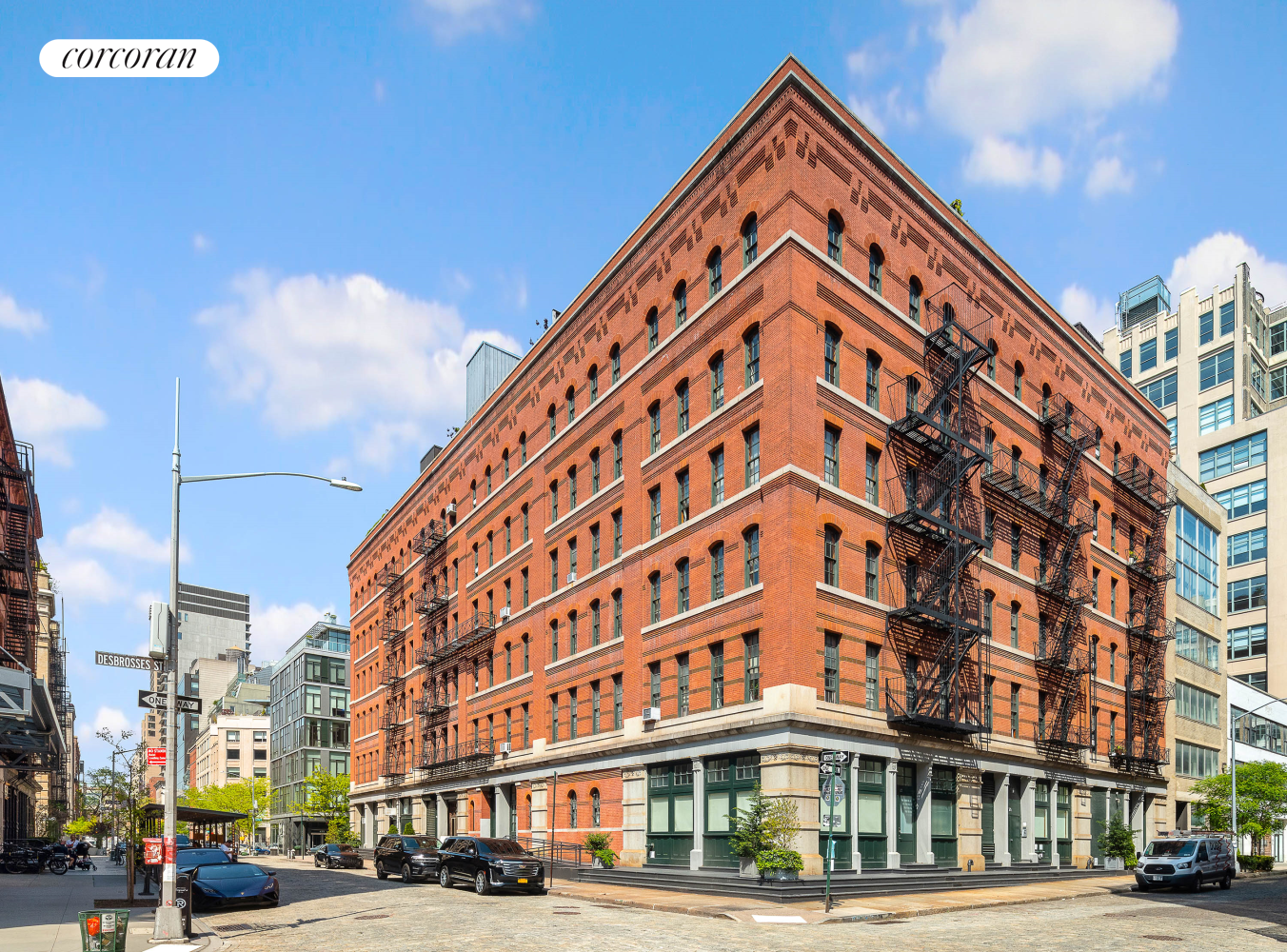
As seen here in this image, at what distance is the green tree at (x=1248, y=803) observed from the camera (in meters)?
55.2

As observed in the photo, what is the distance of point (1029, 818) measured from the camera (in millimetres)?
40281

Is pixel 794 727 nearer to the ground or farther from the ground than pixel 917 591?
nearer to the ground

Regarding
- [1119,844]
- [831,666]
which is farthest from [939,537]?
[1119,844]

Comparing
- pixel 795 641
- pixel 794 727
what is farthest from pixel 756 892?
pixel 795 641

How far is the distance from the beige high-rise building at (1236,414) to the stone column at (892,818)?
58972mm

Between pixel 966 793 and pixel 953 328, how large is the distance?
54.4 ft

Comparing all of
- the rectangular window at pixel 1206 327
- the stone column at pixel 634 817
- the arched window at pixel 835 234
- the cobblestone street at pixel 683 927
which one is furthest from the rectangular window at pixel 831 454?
the rectangular window at pixel 1206 327

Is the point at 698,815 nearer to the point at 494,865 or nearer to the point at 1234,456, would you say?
the point at 494,865

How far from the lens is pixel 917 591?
3534cm

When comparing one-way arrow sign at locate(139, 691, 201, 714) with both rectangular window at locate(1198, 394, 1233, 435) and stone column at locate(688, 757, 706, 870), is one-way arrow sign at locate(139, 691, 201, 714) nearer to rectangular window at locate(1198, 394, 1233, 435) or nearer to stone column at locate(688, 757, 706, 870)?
stone column at locate(688, 757, 706, 870)

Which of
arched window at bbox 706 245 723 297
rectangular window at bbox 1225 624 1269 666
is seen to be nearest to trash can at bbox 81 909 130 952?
arched window at bbox 706 245 723 297

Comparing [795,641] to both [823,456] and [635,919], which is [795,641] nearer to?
[823,456]

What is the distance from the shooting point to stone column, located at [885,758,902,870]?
105 ft

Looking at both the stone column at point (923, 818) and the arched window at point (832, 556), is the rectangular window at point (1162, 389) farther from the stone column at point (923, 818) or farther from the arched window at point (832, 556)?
the arched window at point (832, 556)
